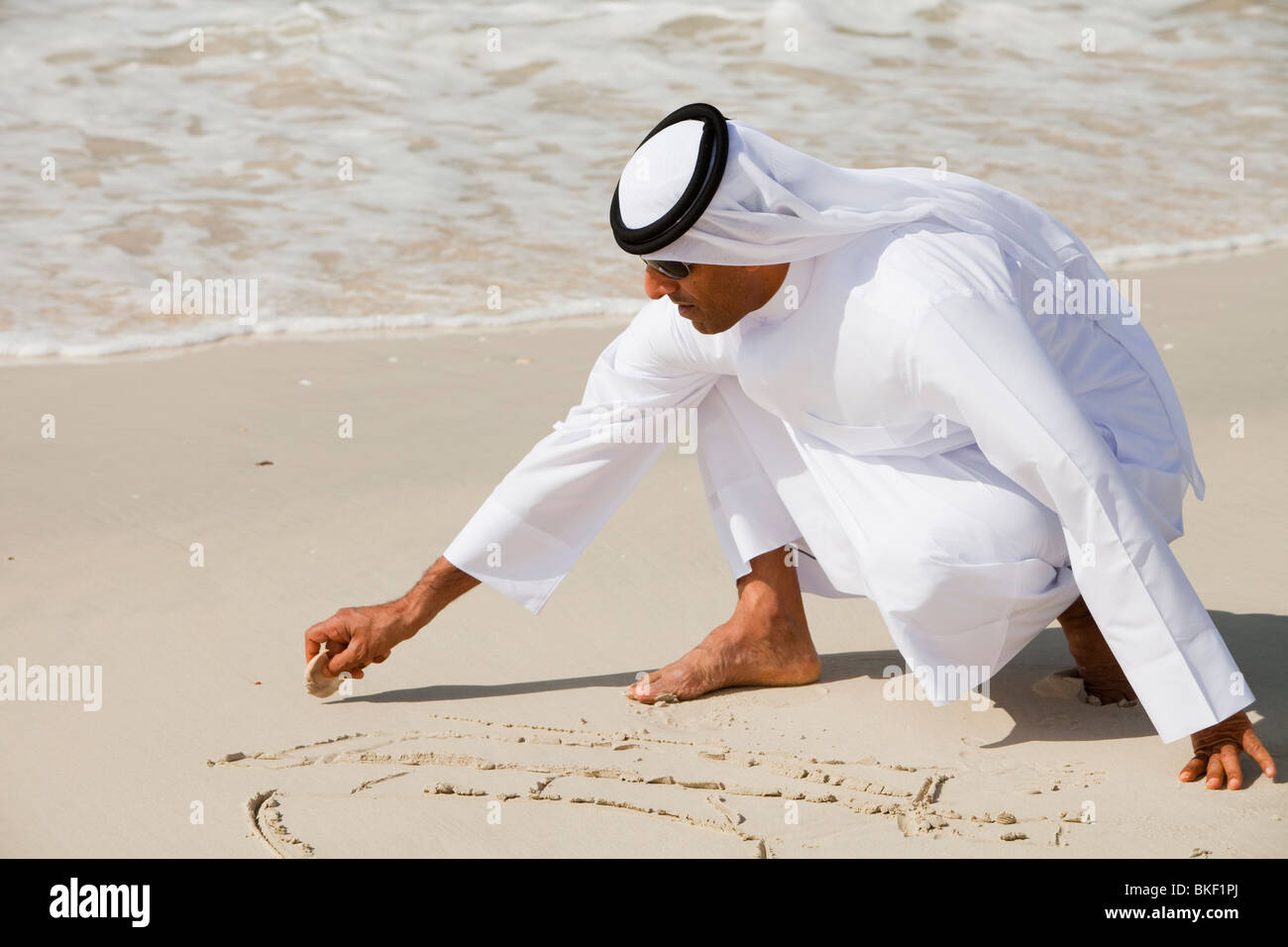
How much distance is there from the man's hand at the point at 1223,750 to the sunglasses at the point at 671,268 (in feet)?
3.79

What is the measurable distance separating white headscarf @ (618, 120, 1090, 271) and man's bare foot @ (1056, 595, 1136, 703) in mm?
686

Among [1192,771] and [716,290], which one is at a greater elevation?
[716,290]

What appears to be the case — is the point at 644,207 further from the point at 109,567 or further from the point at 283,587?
the point at 109,567

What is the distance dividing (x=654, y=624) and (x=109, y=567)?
1.32 m

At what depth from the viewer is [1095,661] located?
2.77 metres

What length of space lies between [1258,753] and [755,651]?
993 millimetres

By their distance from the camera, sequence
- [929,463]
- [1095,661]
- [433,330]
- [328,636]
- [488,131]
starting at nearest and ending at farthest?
[929,463]
[1095,661]
[328,636]
[433,330]
[488,131]

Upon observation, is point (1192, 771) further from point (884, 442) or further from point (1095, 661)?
point (884, 442)

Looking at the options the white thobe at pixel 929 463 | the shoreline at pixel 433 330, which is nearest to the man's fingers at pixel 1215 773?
the white thobe at pixel 929 463

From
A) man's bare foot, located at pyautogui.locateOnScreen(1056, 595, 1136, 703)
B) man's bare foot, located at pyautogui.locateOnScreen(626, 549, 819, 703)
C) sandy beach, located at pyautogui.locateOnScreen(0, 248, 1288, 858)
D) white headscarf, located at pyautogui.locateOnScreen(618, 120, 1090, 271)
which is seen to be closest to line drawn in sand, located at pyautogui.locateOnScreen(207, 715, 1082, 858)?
sandy beach, located at pyautogui.locateOnScreen(0, 248, 1288, 858)

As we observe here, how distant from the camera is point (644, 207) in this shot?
7.78 feet

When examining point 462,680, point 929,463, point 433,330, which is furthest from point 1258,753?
point 433,330

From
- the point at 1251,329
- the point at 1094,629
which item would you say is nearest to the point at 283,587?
the point at 1094,629

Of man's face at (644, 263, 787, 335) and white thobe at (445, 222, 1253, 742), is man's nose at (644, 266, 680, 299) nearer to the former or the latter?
man's face at (644, 263, 787, 335)
